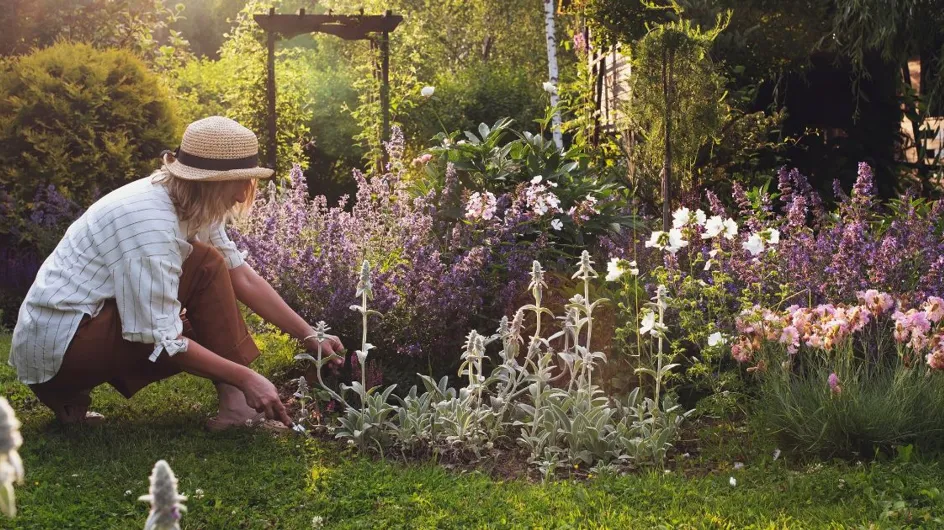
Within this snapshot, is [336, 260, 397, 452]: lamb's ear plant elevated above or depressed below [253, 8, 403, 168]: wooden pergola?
below

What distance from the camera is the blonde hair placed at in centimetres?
349

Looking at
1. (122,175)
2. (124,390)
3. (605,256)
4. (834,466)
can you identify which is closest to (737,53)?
(605,256)

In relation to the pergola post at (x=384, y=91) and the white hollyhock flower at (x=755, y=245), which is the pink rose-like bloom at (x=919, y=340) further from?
the pergola post at (x=384, y=91)

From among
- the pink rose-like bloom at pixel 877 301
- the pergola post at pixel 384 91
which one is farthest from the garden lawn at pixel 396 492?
the pergola post at pixel 384 91

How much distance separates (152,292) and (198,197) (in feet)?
1.31

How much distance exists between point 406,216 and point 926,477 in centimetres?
264

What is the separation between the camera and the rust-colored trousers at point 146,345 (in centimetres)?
350

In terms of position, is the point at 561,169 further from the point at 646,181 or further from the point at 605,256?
the point at 646,181

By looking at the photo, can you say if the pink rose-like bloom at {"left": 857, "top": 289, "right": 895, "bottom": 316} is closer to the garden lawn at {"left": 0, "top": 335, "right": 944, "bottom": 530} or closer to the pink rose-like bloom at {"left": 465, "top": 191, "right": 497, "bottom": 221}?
the garden lawn at {"left": 0, "top": 335, "right": 944, "bottom": 530}

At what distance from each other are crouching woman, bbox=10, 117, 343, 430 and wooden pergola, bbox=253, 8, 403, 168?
18.0ft

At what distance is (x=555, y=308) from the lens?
4672 mm

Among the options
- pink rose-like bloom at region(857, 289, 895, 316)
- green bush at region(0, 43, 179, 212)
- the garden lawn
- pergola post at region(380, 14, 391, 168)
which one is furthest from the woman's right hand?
pergola post at region(380, 14, 391, 168)

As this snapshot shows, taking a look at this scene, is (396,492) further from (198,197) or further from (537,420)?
(198,197)

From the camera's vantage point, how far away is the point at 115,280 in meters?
3.38
